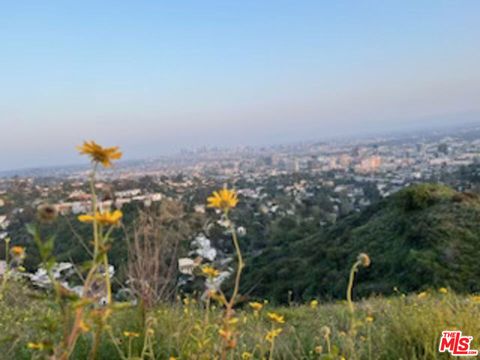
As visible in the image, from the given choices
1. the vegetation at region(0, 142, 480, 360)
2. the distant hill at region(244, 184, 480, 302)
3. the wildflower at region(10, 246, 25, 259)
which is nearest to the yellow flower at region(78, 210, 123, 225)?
the vegetation at region(0, 142, 480, 360)

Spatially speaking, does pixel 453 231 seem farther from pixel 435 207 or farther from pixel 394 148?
pixel 394 148

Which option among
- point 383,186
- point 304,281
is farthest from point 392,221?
point 383,186

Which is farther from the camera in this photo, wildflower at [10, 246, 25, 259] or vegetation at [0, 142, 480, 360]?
wildflower at [10, 246, 25, 259]

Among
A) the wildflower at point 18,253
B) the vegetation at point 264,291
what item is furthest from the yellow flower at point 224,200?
the wildflower at point 18,253

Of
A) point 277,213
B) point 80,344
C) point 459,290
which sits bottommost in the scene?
point 277,213

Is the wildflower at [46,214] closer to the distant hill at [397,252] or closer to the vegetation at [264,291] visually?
the vegetation at [264,291]

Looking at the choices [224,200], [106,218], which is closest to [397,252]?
[224,200]

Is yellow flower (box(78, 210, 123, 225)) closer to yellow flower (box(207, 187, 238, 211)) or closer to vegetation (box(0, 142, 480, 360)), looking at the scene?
vegetation (box(0, 142, 480, 360))
